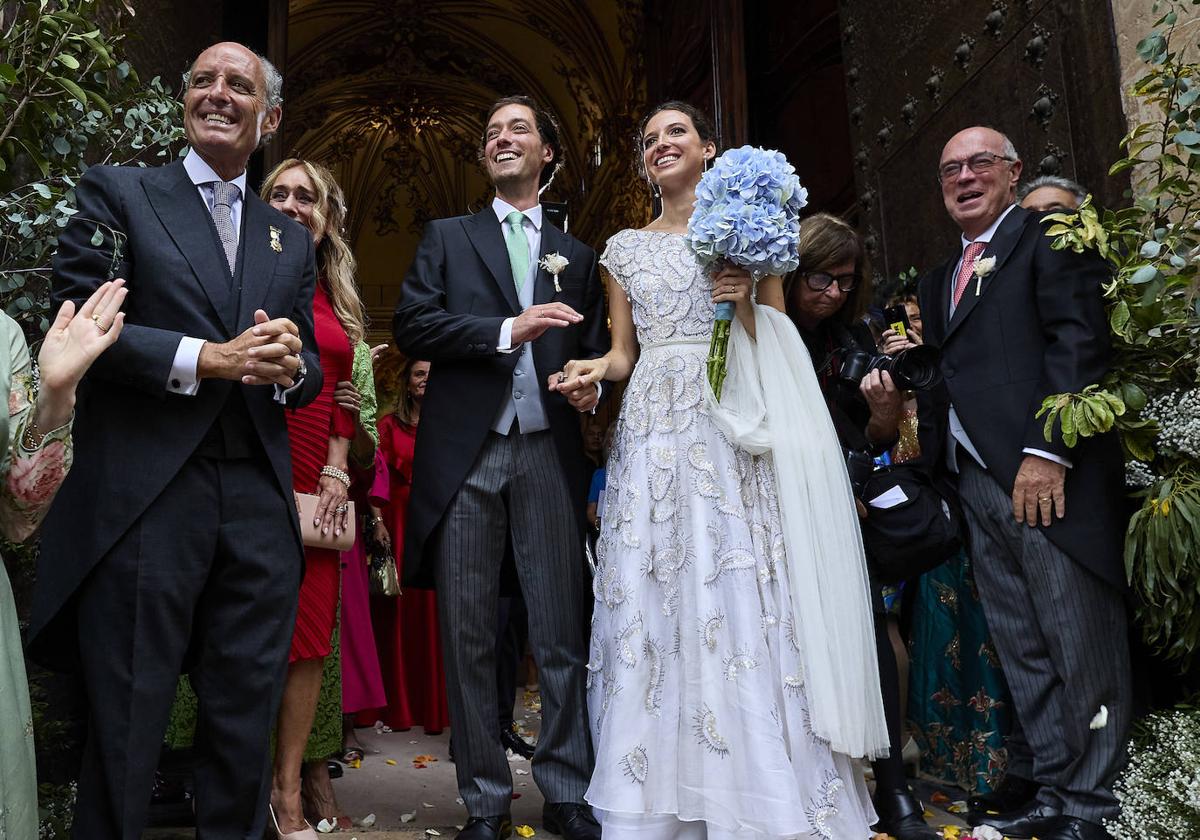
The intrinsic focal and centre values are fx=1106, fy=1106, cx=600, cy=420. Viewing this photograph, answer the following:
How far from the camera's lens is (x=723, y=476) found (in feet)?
9.90

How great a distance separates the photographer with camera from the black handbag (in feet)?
0.07

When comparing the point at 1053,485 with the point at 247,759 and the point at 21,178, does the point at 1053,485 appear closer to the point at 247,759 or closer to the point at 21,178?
the point at 247,759

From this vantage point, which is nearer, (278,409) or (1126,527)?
(278,409)

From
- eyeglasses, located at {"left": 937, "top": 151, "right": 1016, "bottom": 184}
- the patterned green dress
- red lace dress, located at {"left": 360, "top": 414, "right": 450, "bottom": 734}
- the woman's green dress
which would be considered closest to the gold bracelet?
the woman's green dress

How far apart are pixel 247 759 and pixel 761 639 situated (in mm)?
1282

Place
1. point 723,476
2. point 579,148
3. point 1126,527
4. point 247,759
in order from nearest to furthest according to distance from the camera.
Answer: point 247,759, point 723,476, point 1126,527, point 579,148

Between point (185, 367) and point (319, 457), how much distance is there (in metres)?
0.95

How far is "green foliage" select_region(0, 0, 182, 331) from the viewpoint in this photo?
3.05 metres

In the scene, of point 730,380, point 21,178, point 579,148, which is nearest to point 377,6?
point 579,148

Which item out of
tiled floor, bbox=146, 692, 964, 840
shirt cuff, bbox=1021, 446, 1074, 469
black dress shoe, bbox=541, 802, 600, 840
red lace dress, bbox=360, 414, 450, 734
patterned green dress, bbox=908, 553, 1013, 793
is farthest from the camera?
red lace dress, bbox=360, 414, 450, 734

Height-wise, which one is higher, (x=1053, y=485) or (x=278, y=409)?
(x=278, y=409)

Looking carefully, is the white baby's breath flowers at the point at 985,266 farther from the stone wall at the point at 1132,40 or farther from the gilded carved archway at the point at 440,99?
the gilded carved archway at the point at 440,99

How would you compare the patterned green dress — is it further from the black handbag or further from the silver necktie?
the silver necktie

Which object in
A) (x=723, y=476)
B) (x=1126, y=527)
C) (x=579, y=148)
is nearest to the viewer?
(x=723, y=476)
